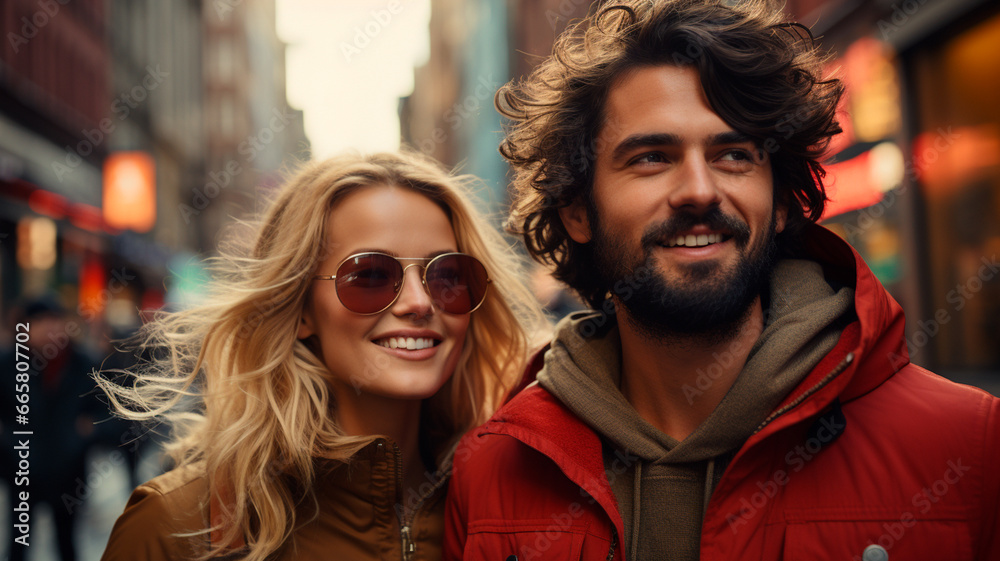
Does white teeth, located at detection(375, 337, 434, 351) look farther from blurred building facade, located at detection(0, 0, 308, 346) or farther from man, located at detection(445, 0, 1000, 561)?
blurred building facade, located at detection(0, 0, 308, 346)

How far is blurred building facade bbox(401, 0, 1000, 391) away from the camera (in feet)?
21.0

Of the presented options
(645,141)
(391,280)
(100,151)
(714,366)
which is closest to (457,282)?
(391,280)

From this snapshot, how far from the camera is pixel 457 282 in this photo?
2893 millimetres

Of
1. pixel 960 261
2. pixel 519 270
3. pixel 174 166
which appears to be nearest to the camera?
pixel 519 270

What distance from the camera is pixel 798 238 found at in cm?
249

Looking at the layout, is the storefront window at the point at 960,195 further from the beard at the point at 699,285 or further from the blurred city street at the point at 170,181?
the beard at the point at 699,285

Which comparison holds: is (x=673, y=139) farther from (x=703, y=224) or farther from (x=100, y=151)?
(x=100, y=151)

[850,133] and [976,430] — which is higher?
[850,133]

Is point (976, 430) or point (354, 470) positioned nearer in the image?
point (976, 430)

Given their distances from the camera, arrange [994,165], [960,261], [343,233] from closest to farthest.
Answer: [343,233] → [994,165] → [960,261]

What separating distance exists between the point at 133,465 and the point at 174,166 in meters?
36.5

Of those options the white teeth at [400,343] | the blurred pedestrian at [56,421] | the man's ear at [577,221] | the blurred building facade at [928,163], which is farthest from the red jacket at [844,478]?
the blurred pedestrian at [56,421]

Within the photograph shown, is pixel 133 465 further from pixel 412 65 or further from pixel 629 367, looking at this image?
pixel 412 65

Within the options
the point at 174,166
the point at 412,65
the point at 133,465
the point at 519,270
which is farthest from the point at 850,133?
the point at 412,65
